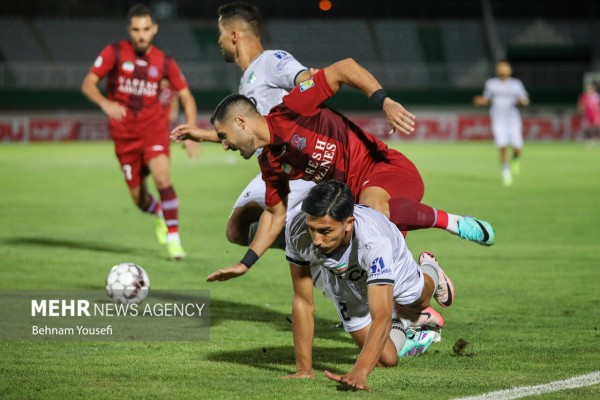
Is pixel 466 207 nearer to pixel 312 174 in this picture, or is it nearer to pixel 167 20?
pixel 312 174

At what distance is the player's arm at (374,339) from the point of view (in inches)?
217

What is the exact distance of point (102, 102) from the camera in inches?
472

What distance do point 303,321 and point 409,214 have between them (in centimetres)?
118

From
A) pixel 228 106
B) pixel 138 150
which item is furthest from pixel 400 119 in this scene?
pixel 138 150

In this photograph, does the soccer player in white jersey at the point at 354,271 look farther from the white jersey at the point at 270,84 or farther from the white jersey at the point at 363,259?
the white jersey at the point at 270,84

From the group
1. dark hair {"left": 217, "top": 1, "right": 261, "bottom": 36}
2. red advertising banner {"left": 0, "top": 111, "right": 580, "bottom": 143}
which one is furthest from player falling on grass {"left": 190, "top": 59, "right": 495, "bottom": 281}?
red advertising banner {"left": 0, "top": 111, "right": 580, "bottom": 143}

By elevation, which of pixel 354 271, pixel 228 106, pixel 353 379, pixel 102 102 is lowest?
pixel 353 379

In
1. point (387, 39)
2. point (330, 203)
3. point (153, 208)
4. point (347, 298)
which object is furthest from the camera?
point (387, 39)

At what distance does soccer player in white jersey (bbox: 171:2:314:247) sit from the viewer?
334 inches

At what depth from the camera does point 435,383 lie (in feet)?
20.1

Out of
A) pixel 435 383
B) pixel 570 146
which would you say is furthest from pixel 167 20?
pixel 435 383

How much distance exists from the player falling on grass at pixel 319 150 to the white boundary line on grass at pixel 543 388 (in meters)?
1.51

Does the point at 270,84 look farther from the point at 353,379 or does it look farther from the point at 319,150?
the point at 353,379

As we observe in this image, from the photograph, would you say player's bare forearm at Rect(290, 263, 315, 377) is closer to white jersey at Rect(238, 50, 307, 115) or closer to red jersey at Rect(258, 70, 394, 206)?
red jersey at Rect(258, 70, 394, 206)
